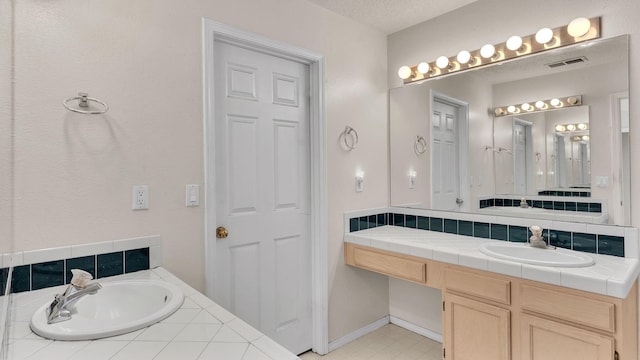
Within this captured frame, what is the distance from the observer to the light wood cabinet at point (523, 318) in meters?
1.43

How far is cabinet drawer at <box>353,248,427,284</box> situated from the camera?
209 centimetres

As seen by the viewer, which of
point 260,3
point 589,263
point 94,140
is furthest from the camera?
point 260,3

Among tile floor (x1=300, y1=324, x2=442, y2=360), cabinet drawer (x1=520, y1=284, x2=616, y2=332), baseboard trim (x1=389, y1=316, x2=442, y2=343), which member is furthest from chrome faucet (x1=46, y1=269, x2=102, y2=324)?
baseboard trim (x1=389, y1=316, x2=442, y2=343)

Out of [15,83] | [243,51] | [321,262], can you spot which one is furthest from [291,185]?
[15,83]

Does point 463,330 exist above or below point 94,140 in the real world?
below

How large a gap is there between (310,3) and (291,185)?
1.25 metres

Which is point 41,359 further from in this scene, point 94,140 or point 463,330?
point 463,330

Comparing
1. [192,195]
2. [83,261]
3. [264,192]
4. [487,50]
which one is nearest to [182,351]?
[83,261]

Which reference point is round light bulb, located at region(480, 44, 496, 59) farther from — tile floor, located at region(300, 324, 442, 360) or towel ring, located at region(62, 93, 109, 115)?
towel ring, located at region(62, 93, 109, 115)

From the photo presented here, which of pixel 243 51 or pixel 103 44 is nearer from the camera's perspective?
pixel 103 44

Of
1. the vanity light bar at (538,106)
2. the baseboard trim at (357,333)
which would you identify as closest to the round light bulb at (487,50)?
the vanity light bar at (538,106)

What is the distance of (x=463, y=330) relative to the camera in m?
1.88

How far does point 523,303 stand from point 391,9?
2.03 metres

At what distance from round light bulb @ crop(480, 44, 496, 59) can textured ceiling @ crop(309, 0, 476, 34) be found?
1.19 feet
